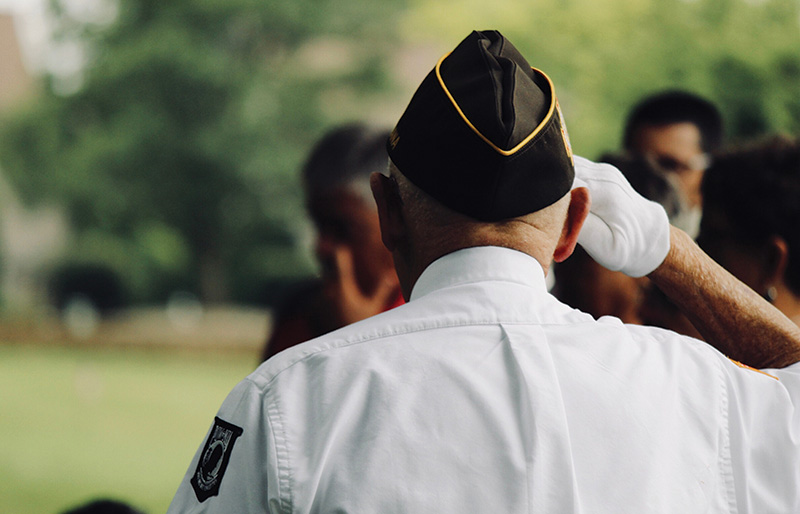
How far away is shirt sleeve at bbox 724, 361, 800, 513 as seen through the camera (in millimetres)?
1371

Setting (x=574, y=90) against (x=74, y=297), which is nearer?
(x=574, y=90)

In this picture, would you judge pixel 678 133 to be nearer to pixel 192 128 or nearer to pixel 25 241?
pixel 192 128

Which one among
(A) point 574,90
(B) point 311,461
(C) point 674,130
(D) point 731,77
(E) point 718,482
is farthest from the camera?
(A) point 574,90

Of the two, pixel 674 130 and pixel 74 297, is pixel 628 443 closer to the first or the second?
pixel 674 130

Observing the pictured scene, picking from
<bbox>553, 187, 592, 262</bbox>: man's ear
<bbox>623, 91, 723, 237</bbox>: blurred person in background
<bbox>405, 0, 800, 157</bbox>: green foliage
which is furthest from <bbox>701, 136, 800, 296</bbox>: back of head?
<bbox>405, 0, 800, 157</bbox>: green foliage

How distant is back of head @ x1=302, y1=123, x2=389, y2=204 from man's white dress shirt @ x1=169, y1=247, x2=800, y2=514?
1.70m

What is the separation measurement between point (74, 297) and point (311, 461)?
94.0 ft

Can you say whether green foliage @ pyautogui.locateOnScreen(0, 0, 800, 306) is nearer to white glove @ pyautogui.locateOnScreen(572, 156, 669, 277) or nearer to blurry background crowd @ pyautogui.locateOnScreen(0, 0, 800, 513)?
blurry background crowd @ pyautogui.locateOnScreen(0, 0, 800, 513)

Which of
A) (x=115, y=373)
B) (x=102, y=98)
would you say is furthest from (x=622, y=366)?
(x=102, y=98)

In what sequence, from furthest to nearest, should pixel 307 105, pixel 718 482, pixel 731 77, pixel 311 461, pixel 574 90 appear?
1. pixel 307 105
2. pixel 574 90
3. pixel 731 77
4. pixel 718 482
5. pixel 311 461

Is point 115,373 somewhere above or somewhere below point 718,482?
below

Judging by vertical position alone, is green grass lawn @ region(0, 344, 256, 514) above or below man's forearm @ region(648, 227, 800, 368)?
below

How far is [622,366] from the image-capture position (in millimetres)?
1374

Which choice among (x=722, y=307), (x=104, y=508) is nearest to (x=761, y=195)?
(x=722, y=307)
